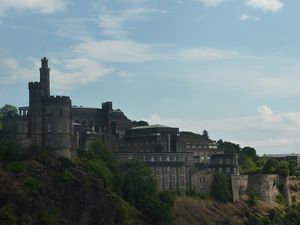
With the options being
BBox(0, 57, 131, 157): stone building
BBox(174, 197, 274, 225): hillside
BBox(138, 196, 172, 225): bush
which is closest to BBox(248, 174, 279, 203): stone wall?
BBox(174, 197, 274, 225): hillside

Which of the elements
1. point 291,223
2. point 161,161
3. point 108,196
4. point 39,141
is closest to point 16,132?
point 39,141

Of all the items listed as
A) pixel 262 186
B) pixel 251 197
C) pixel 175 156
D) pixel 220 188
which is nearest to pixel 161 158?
pixel 175 156

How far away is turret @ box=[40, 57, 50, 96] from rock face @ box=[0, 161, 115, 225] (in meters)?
14.7

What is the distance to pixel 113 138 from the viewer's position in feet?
387

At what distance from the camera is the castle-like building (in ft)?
327

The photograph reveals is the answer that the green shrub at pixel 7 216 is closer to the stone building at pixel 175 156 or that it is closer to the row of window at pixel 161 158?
the stone building at pixel 175 156

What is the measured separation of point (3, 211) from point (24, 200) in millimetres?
4618

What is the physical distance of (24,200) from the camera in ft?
266

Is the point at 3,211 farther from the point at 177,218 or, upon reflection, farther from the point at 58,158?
the point at 177,218

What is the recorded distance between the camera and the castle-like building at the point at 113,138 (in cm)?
9956

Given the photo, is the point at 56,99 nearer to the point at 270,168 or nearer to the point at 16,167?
the point at 16,167

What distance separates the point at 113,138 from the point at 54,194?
33072 mm

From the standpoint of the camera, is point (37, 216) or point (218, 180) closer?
point (37, 216)

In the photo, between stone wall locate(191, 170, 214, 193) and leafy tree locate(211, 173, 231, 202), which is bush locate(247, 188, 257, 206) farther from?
stone wall locate(191, 170, 214, 193)
